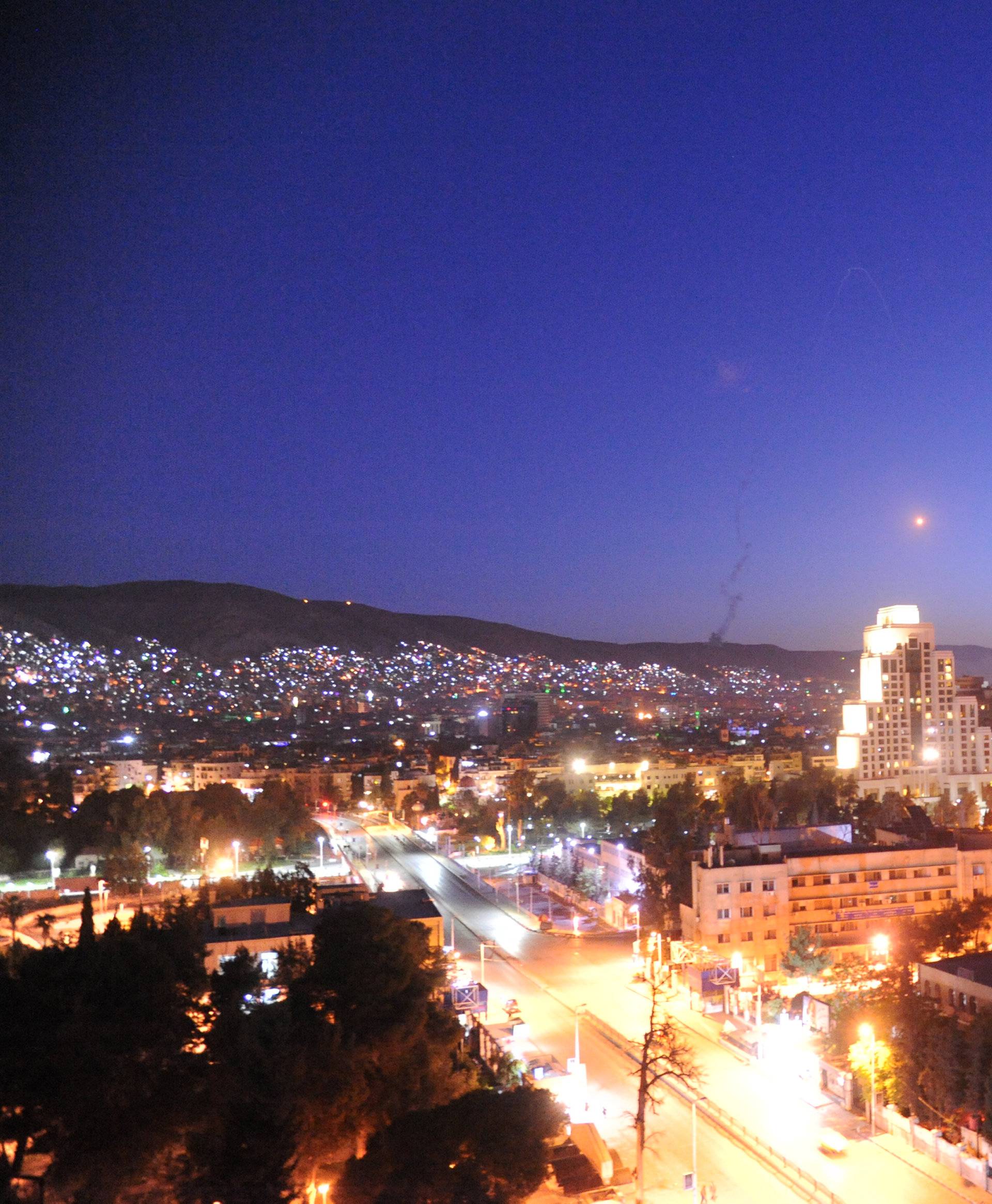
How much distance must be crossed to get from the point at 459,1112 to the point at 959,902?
9.30 metres

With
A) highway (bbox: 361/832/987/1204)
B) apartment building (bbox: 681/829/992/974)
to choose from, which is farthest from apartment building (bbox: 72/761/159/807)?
apartment building (bbox: 681/829/992/974)

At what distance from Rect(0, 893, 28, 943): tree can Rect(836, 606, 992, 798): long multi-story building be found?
21.6 metres

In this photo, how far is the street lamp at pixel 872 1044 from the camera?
26.2 ft

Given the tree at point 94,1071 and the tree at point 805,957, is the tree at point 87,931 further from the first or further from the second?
the tree at point 805,957

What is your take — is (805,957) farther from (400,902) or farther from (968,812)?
(968,812)

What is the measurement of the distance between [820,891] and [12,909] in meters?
10.8

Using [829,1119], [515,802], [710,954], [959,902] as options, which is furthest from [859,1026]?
[515,802]

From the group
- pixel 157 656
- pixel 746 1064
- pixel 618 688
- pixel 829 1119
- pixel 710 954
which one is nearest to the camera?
pixel 829 1119

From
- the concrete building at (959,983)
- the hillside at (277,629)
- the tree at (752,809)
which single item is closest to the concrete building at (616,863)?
the tree at (752,809)

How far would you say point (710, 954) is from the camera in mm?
12297

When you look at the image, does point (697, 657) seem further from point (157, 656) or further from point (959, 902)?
point (959, 902)

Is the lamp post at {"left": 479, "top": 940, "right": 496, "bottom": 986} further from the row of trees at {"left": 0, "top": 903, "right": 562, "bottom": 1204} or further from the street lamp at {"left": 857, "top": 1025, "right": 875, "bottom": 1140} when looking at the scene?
the street lamp at {"left": 857, "top": 1025, "right": 875, "bottom": 1140}

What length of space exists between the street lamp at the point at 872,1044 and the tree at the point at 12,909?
1052 cm

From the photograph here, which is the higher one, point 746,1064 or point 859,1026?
point 859,1026
